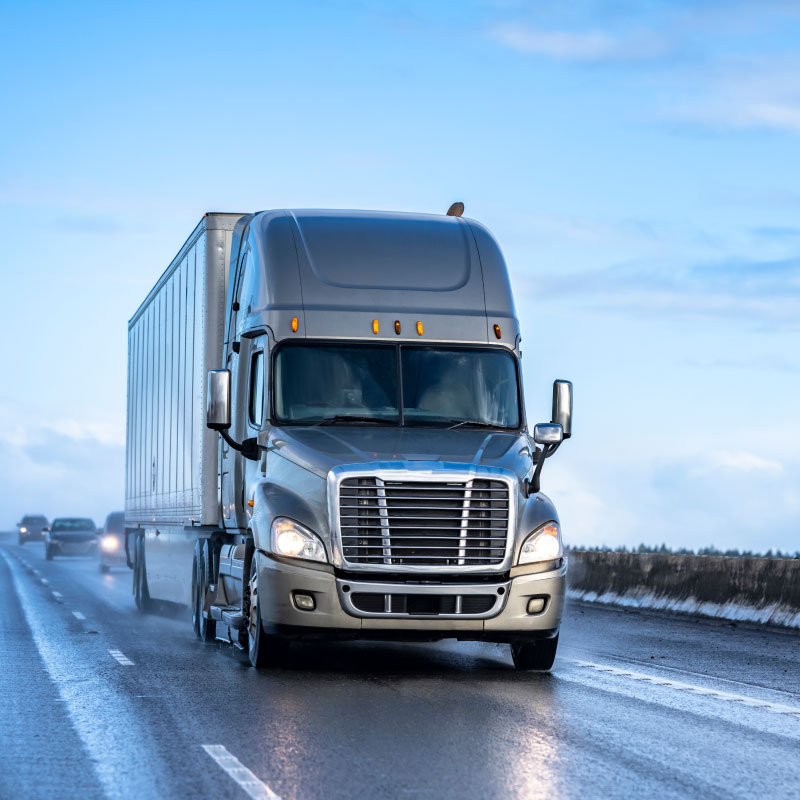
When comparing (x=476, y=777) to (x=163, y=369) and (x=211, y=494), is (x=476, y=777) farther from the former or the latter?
(x=163, y=369)

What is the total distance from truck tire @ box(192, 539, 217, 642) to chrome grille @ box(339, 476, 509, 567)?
453 centimetres

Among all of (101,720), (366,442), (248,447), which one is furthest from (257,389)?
(101,720)

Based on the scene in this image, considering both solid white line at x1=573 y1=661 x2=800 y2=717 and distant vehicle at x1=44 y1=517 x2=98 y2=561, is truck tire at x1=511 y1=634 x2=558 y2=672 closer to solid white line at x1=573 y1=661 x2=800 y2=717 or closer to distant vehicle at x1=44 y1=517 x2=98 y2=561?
solid white line at x1=573 y1=661 x2=800 y2=717

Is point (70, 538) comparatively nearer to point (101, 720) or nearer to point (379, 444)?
point (379, 444)

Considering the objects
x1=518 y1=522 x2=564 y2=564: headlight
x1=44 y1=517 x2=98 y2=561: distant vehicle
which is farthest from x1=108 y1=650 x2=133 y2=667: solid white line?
x1=44 y1=517 x2=98 y2=561: distant vehicle

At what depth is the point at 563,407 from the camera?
43.5 ft

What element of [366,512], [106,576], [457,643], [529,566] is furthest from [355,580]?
[106,576]

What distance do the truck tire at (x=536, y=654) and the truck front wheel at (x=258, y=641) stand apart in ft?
6.39

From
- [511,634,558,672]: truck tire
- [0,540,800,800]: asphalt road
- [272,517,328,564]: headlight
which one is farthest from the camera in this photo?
[511,634,558,672]: truck tire

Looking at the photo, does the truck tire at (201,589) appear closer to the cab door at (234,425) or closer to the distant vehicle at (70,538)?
the cab door at (234,425)

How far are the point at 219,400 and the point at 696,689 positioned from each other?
14.9ft

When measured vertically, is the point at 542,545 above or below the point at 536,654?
above

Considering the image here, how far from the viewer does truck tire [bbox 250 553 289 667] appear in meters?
12.3

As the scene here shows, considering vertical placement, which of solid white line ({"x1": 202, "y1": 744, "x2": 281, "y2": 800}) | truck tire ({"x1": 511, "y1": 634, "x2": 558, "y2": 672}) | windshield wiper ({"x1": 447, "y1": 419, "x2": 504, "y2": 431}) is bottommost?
solid white line ({"x1": 202, "y1": 744, "x2": 281, "y2": 800})
